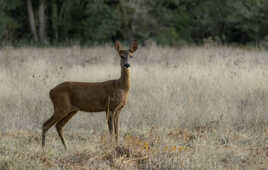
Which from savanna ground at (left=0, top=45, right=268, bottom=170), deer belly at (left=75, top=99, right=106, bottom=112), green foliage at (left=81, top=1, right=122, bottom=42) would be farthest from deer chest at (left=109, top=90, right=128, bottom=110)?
green foliage at (left=81, top=1, right=122, bottom=42)

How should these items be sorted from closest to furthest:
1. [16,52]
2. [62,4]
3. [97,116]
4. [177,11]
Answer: [97,116] < [16,52] < [177,11] < [62,4]

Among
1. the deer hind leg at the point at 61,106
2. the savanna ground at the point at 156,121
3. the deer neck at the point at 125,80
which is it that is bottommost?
the savanna ground at the point at 156,121

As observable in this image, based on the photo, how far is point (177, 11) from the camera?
103 ft

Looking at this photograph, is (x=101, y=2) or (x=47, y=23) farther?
(x=47, y=23)

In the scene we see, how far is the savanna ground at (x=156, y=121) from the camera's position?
221 inches

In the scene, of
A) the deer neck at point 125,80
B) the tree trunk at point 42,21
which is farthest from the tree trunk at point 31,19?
the deer neck at point 125,80

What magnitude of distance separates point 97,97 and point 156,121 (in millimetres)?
1955

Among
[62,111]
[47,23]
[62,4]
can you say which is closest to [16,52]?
[62,111]

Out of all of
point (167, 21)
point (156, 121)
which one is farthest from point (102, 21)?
point (156, 121)

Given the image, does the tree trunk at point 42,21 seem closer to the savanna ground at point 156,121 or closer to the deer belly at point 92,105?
the savanna ground at point 156,121

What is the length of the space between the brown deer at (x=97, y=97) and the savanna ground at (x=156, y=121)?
406 mm

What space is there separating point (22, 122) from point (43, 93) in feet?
6.76

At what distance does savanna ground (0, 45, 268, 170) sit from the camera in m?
5.60

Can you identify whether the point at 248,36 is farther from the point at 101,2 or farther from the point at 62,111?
the point at 62,111
